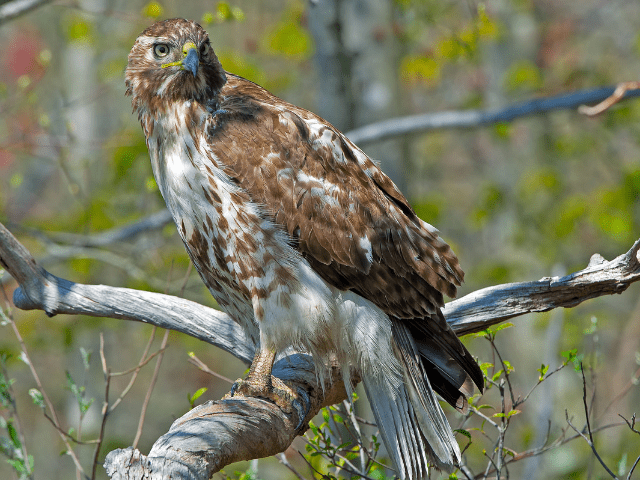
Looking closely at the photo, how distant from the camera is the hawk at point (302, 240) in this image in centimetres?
284

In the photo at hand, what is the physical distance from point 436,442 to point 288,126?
5.02 feet

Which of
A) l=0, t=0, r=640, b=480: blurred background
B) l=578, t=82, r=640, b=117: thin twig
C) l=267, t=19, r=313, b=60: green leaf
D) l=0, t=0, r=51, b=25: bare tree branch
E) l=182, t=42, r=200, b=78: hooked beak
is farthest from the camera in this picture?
l=267, t=19, r=313, b=60: green leaf

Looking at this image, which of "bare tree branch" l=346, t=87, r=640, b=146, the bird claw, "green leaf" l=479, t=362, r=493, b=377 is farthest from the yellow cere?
"bare tree branch" l=346, t=87, r=640, b=146

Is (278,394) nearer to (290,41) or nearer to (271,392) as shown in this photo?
(271,392)

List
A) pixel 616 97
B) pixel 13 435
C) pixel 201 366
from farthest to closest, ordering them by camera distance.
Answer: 1. pixel 201 366
2. pixel 13 435
3. pixel 616 97

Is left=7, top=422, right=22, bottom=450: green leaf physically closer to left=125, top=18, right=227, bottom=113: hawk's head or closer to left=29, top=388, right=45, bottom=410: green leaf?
left=29, top=388, right=45, bottom=410: green leaf

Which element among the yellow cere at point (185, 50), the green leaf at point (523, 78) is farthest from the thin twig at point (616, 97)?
the green leaf at point (523, 78)

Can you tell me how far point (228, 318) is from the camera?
3426mm

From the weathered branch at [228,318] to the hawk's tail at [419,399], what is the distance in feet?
0.75

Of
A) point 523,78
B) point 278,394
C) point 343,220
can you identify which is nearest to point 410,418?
point 278,394

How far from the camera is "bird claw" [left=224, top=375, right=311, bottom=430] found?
2.85 m

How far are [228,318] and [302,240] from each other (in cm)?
78

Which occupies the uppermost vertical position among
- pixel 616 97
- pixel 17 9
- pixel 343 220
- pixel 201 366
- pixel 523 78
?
pixel 523 78

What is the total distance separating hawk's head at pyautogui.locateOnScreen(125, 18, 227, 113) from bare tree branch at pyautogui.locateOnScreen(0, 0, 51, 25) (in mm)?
1857
